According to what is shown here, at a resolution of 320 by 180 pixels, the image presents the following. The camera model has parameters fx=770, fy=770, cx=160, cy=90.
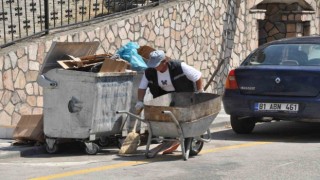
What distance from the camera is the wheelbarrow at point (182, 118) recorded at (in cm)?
923

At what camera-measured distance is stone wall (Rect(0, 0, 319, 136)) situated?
11984 mm

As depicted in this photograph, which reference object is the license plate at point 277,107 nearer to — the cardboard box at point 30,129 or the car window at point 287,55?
the car window at point 287,55

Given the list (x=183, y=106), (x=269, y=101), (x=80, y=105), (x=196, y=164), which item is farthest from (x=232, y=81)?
(x=80, y=105)

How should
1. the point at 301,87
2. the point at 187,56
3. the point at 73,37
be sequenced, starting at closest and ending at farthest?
the point at 301,87, the point at 73,37, the point at 187,56

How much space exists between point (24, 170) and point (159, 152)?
177 cm

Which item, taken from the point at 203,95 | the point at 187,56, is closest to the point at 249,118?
the point at 203,95

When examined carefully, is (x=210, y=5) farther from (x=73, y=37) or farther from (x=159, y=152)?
(x=159, y=152)

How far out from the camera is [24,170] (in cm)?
891

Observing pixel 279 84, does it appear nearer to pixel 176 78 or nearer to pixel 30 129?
pixel 176 78

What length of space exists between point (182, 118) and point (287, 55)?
3016 millimetres

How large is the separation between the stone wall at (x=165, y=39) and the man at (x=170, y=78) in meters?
2.85

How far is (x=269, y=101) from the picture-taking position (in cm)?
1113

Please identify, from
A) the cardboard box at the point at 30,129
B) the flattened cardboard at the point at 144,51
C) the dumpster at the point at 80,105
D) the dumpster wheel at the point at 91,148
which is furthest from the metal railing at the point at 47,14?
the dumpster wheel at the point at 91,148

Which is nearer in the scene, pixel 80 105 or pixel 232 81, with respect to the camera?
pixel 80 105
